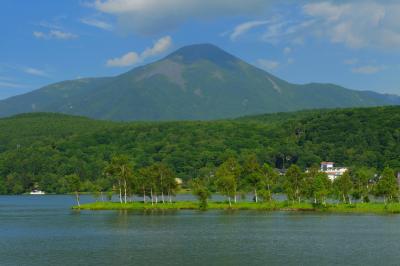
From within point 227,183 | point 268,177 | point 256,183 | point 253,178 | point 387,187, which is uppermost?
point 268,177

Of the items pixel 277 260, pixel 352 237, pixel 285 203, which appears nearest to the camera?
pixel 277 260

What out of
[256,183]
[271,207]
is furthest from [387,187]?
[256,183]

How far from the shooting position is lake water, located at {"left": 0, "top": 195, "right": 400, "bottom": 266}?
6009 cm

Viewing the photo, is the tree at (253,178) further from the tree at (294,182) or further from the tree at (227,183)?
the tree at (294,182)

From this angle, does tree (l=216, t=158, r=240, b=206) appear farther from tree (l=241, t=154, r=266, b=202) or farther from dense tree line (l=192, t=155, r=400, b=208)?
tree (l=241, t=154, r=266, b=202)

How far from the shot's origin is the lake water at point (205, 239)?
6009 centimetres

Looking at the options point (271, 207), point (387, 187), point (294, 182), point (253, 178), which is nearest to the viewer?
point (387, 187)

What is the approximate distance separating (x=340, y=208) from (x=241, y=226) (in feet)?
101

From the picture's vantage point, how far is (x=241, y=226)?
88.9 metres

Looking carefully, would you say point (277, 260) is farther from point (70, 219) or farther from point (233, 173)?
point (233, 173)

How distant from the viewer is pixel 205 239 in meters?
74.8

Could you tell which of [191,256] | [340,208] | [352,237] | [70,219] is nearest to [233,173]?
[340,208]

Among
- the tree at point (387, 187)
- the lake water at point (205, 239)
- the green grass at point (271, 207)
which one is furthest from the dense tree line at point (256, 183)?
the lake water at point (205, 239)

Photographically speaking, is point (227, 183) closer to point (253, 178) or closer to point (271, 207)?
point (253, 178)
